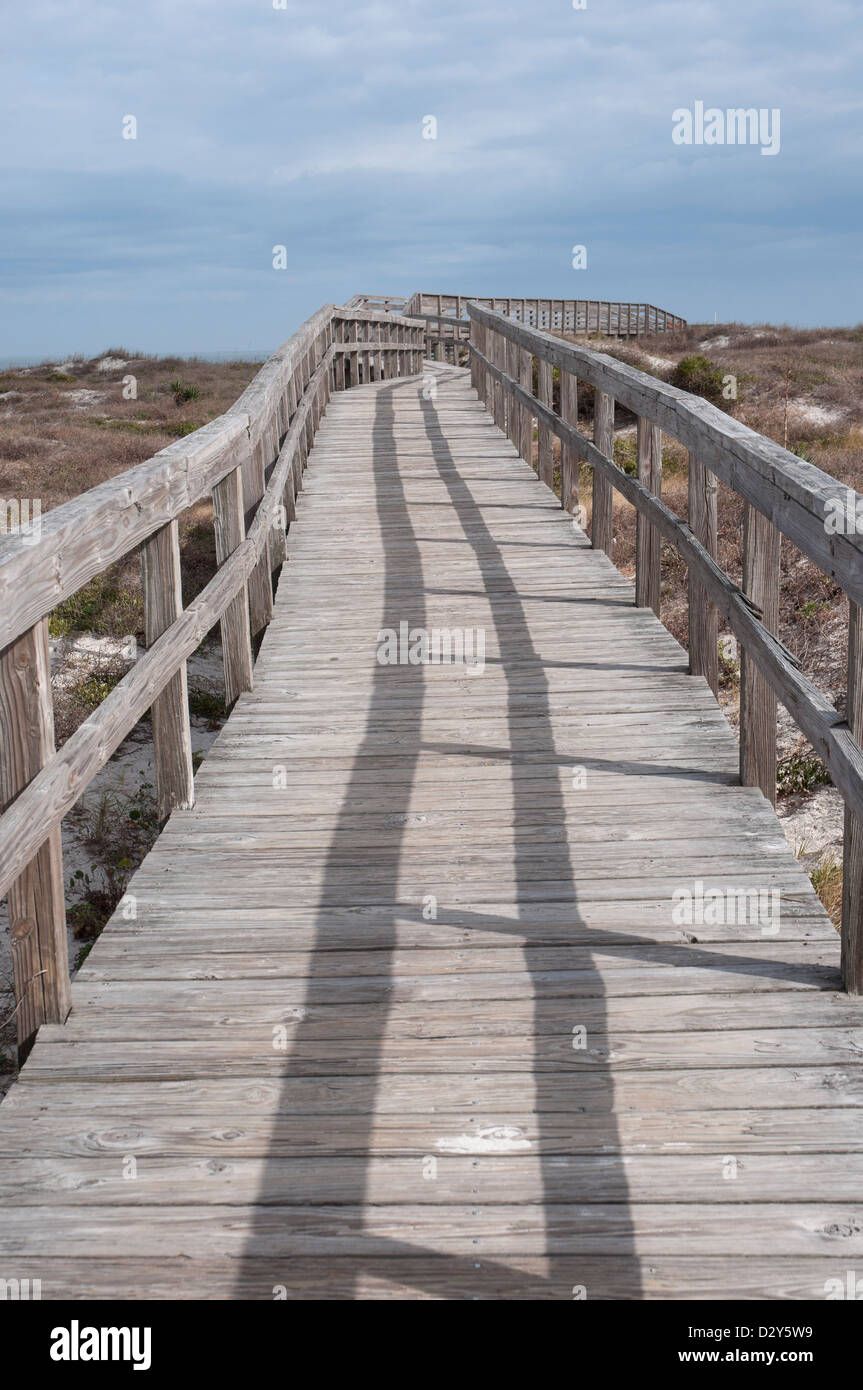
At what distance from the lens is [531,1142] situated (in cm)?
279

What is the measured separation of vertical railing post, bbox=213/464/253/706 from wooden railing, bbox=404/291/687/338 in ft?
105

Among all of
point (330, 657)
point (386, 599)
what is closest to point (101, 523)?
point (330, 657)

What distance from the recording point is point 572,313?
49250mm

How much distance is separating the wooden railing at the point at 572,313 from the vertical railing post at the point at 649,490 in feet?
101

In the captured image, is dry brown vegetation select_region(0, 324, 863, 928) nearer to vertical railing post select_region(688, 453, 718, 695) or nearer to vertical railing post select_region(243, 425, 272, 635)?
vertical railing post select_region(688, 453, 718, 695)

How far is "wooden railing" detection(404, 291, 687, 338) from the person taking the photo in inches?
1598

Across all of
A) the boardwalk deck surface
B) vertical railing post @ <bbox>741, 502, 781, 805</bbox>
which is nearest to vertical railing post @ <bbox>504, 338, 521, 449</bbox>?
the boardwalk deck surface

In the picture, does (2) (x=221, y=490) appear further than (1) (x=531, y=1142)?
Yes

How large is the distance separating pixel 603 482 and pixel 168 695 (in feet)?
12.8

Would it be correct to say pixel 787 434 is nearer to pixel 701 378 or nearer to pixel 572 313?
pixel 701 378

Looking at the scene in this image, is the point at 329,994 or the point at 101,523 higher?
the point at 101,523

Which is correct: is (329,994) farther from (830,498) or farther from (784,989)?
(830,498)

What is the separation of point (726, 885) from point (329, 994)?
1.32 meters

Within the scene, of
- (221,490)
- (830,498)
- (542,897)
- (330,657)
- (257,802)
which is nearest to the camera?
(830,498)
